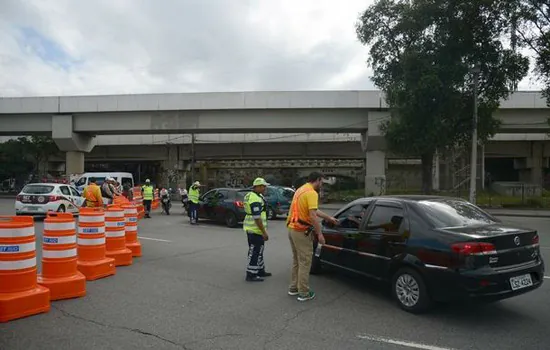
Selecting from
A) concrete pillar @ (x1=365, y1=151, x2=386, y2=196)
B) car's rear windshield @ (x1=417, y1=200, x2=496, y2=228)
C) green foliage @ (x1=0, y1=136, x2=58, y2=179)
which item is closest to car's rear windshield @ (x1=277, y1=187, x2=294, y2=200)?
concrete pillar @ (x1=365, y1=151, x2=386, y2=196)

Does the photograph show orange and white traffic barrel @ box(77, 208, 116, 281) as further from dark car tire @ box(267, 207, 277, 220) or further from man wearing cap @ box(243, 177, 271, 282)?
dark car tire @ box(267, 207, 277, 220)

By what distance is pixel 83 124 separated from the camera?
33281mm

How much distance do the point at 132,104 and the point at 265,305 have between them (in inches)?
1119

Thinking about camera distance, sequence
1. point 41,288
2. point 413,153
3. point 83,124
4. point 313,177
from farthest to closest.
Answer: point 83,124
point 413,153
point 313,177
point 41,288

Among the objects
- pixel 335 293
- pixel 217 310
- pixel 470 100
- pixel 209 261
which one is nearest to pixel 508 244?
pixel 335 293

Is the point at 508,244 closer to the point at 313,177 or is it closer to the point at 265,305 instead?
the point at 313,177

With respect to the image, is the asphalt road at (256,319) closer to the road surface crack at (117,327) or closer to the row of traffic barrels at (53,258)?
the road surface crack at (117,327)

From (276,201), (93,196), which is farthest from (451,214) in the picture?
(276,201)

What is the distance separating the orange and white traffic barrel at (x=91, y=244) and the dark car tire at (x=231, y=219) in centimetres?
890

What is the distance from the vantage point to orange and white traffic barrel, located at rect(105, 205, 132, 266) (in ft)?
27.4

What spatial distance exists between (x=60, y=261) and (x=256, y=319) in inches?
116

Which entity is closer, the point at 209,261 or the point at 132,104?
the point at 209,261

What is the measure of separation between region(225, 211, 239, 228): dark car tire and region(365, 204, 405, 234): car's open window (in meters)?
10.2

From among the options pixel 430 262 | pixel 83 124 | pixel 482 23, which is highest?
pixel 482 23
